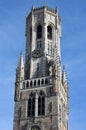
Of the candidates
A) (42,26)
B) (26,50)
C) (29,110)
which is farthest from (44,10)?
(29,110)

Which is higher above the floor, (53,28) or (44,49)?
(53,28)

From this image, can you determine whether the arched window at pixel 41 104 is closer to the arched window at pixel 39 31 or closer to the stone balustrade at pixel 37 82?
the stone balustrade at pixel 37 82

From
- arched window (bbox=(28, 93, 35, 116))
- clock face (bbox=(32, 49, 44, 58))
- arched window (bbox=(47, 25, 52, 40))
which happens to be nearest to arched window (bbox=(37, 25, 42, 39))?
arched window (bbox=(47, 25, 52, 40))

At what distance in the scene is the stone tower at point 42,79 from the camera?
8188cm

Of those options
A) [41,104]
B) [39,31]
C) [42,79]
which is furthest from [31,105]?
[39,31]

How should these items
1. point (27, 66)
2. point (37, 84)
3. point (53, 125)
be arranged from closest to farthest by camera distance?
point (53, 125) < point (37, 84) < point (27, 66)

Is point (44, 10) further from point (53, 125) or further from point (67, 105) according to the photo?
point (53, 125)

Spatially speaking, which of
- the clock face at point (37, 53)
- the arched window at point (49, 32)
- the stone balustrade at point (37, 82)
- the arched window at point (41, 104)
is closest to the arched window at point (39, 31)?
the arched window at point (49, 32)

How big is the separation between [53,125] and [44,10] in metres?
30.1

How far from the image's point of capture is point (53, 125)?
79875 mm

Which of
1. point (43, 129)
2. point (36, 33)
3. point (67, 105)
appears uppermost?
point (36, 33)

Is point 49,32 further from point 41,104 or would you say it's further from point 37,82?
point 41,104

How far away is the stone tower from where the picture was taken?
81875 millimetres

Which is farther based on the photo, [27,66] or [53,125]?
[27,66]
